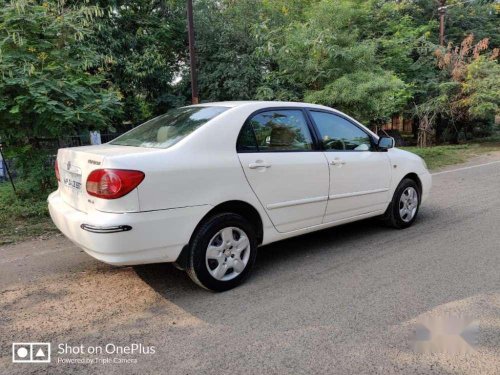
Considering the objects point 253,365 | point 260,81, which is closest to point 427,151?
point 260,81

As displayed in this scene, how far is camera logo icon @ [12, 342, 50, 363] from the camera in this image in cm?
273

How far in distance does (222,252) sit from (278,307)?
0.67 metres

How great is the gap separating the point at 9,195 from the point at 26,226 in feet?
5.65

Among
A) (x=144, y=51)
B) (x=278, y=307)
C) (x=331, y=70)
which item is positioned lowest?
(x=278, y=307)

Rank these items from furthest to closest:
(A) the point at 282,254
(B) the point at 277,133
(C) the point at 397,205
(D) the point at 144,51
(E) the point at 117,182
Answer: (D) the point at 144,51, (C) the point at 397,205, (A) the point at 282,254, (B) the point at 277,133, (E) the point at 117,182

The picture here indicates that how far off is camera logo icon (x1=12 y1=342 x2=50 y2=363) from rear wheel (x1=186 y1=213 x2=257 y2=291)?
3.84 feet

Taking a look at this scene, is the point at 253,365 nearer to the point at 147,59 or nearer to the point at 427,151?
the point at 147,59

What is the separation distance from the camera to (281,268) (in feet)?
13.8

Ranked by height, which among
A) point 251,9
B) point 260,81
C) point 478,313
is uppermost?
point 251,9

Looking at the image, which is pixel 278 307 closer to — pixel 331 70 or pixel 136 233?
pixel 136 233

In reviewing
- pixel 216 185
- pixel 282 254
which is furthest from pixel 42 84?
pixel 282 254

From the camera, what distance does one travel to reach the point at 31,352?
2.81 metres

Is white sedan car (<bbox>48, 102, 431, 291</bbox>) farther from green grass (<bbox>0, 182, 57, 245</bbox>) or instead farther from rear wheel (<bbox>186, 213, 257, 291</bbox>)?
green grass (<bbox>0, 182, 57, 245</bbox>)

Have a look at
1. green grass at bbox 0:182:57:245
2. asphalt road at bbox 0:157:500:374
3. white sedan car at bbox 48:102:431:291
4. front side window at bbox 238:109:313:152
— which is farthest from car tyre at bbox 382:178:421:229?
green grass at bbox 0:182:57:245
